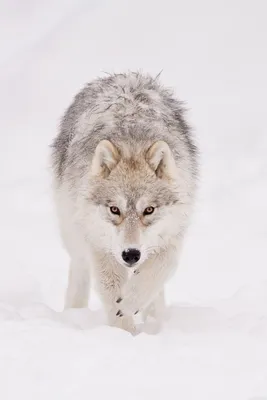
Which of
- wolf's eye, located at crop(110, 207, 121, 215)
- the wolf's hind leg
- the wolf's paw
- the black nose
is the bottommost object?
the wolf's hind leg

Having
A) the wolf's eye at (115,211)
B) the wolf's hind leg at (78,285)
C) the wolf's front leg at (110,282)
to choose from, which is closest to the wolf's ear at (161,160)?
the wolf's eye at (115,211)

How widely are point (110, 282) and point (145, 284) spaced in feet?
0.94

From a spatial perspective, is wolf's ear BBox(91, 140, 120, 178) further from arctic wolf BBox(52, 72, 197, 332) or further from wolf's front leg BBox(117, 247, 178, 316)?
wolf's front leg BBox(117, 247, 178, 316)

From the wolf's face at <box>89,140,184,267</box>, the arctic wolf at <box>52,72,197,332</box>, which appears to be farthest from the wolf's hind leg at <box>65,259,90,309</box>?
the wolf's face at <box>89,140,184,267</box>

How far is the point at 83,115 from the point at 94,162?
3.54 feet

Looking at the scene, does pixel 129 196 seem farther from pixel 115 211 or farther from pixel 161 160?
pixel 161 160

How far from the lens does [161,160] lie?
5902mm

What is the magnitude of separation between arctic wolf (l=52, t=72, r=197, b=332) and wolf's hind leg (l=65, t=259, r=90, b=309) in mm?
611

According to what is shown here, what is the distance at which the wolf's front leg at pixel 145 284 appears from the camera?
19.4 ft

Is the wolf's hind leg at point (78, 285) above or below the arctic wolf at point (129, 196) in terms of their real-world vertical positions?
below

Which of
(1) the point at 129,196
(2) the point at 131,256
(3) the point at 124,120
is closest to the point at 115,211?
(1) the point at 129,196

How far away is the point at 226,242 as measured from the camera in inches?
483

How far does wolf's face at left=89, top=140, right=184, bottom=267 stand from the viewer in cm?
564

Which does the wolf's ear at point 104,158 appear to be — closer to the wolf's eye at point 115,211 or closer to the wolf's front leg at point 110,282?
the wolf's eye at point 115,211
